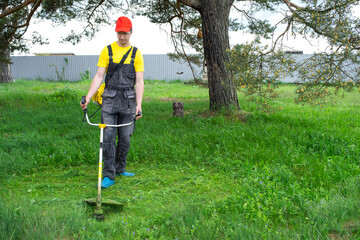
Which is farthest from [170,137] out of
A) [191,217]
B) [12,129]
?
[12,129]

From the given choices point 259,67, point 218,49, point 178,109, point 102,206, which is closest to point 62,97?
point 178,109

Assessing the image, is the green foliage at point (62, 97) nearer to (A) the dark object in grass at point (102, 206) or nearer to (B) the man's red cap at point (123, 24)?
(B) the man's red cap at point (123, 24)

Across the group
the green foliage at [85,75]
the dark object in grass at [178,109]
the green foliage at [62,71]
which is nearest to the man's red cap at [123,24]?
the dark object in grass at [178,109]

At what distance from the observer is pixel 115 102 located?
455cm

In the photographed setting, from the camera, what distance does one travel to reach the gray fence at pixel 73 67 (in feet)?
81.0

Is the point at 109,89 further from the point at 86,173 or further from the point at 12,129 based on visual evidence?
the point at 12,129

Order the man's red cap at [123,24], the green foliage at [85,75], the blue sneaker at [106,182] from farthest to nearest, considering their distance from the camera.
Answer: the green foliage at [85,75] → the blue sneaker at [106,182] → the man's red cap at [123,24]

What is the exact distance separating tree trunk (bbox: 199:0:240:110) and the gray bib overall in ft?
13.9

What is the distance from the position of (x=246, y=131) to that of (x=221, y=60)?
245cm

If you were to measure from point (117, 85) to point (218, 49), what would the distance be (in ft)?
15.0

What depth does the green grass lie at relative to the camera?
3246mm

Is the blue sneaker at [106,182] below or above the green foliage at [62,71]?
below

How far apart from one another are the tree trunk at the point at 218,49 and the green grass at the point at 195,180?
663 millimetres

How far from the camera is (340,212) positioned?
353cm
